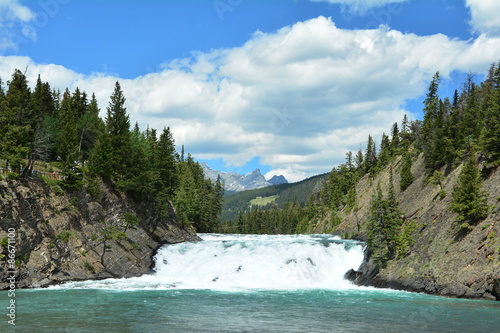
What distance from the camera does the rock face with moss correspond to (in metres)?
36.4

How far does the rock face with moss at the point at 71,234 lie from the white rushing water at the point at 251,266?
2392 mm

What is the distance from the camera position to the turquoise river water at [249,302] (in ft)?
65.8

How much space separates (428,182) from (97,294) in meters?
51.1

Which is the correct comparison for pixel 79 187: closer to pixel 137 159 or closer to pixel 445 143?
pixel 137 159

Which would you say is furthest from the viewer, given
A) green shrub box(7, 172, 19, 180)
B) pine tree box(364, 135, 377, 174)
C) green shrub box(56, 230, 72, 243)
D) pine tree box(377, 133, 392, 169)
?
pine tree box(364, 135, 377, 174)

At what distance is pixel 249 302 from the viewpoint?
1136 inches

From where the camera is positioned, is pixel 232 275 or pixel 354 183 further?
pixel 354 183

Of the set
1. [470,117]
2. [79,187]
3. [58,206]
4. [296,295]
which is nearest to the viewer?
[296,295]

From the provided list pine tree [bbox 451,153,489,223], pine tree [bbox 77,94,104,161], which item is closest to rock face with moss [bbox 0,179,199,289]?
pine tree [bbox 77,94,104,161]

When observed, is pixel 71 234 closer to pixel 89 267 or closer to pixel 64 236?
pixel 64 236

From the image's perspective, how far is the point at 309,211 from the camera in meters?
152

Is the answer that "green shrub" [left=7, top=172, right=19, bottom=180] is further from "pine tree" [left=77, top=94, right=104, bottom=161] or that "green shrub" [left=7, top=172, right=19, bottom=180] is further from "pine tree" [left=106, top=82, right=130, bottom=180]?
"pine tree" [left=77, top=94, right=104, bottom=161]

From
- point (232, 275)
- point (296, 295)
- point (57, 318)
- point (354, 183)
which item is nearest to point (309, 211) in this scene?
point (354, 183)

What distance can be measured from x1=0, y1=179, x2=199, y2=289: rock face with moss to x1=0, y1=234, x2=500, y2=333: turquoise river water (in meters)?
2.53
